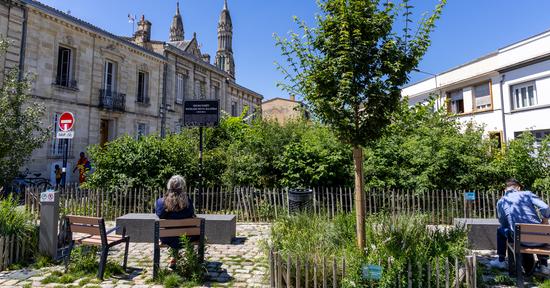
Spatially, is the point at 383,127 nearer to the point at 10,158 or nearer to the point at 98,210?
the point at 98,210

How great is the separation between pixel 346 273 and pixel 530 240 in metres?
2.93

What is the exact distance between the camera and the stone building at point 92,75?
15.4 m

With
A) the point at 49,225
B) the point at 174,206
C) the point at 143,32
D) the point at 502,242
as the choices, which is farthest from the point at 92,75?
the point at 502,242

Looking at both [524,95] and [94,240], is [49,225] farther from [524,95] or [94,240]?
[524,95]

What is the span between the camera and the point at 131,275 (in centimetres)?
515

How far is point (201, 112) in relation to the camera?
9180 mm

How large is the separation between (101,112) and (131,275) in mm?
16838

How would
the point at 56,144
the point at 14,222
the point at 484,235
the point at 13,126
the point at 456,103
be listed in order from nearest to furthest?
the point at 14,222 → the point at 484,235 → the point at 13,126 → the point at 56,144 → the point at 456,103

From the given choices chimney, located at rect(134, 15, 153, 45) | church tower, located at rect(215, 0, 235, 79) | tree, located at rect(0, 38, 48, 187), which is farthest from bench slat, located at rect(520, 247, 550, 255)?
church tower, located at rect(215, 0, 235, 79)

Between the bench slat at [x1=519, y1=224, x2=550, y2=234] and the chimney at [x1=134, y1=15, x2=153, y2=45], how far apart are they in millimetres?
26286

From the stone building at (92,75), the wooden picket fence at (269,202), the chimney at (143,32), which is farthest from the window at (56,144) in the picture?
the chimney at (143,32)

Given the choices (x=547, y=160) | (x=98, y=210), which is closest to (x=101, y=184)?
(x=98, y=210)

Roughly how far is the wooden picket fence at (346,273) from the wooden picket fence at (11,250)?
183 inches

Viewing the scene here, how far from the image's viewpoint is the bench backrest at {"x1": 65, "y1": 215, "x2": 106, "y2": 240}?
5.02 metres
